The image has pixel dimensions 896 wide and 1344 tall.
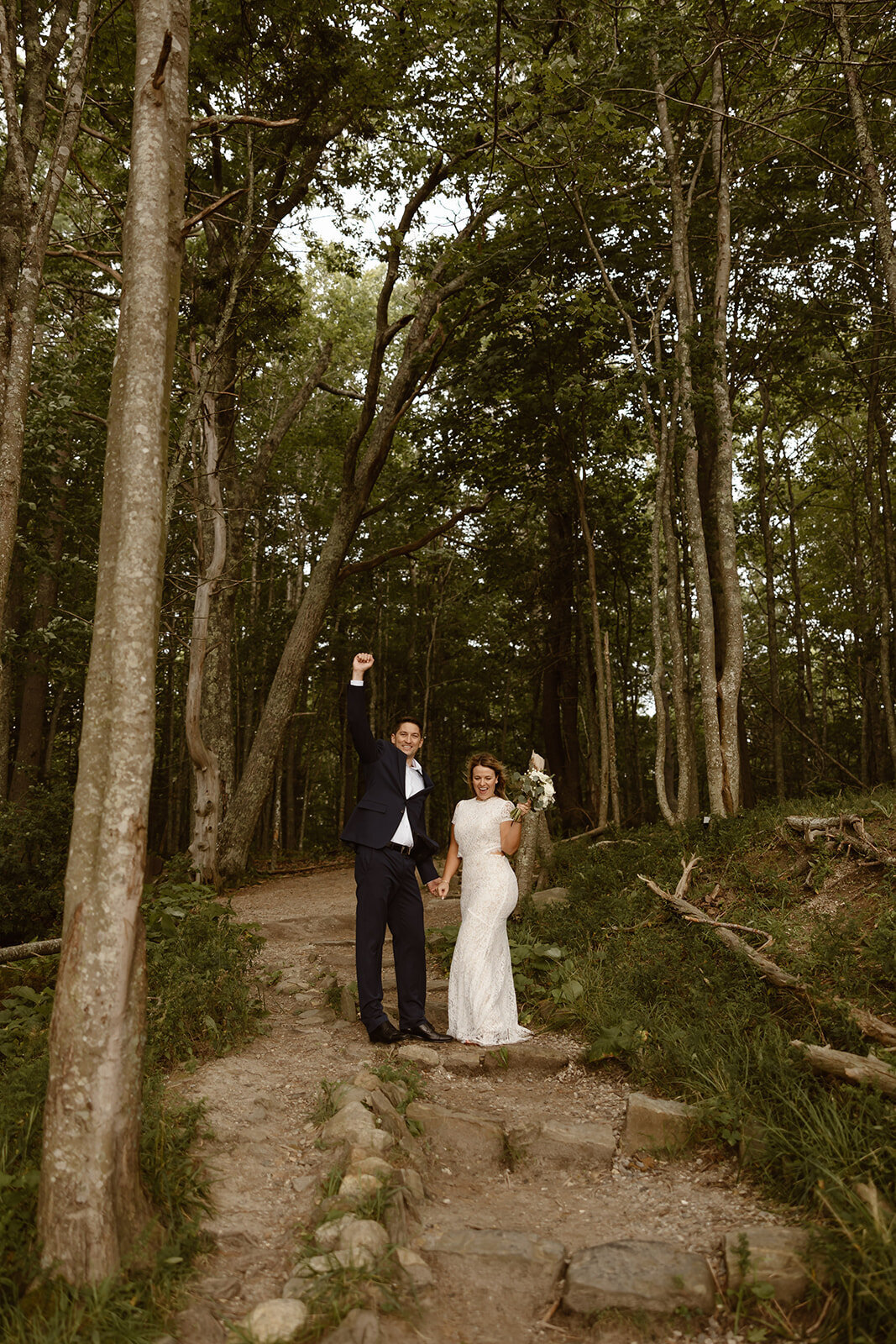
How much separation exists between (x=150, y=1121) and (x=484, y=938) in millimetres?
2687

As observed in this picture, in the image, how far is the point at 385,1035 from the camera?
5.39 m

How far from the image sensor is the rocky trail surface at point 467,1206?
281 cm

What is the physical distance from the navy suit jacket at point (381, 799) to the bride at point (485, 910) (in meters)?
0.30

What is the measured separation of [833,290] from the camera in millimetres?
14070

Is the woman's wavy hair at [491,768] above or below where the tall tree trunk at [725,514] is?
below

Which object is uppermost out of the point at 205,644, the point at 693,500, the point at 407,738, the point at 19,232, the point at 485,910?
the point at 19,232

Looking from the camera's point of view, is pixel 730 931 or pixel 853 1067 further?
pixel 730 931

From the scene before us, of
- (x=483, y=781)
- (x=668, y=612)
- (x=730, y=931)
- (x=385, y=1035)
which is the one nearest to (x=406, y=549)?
(x=668, y=612)

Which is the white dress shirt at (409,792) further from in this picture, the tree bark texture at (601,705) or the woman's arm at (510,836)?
the tree bark texture at (601,705)

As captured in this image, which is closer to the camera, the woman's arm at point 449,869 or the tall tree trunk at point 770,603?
the woman's arm at point 449,869

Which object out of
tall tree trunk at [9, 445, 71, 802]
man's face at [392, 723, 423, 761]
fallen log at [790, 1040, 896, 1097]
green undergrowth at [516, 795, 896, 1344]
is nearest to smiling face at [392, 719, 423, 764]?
man's face at [392, 723, 423, 761]

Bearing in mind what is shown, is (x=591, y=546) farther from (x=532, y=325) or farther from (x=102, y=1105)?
(x=102, y=1105)

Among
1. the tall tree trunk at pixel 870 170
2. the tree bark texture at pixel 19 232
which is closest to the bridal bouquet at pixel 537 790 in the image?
the tree bark texture at pixel 19 232

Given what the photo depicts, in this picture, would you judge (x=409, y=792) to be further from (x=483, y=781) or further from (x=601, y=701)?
(x=601, y=701)
